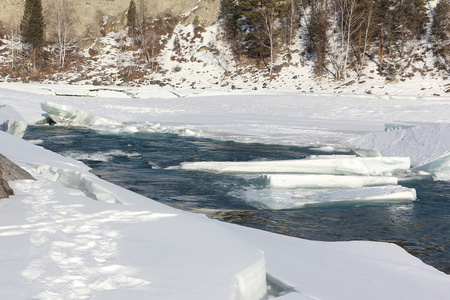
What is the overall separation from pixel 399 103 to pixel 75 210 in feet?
57.7

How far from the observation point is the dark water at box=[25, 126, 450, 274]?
14.0ft

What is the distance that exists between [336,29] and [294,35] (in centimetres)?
395

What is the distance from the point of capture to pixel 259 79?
3516 centimetres

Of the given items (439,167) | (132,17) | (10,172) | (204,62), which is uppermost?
(132,17)

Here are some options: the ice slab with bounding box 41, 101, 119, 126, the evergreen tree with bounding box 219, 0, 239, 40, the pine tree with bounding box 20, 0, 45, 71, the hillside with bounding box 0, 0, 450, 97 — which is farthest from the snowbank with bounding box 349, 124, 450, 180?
the pine tree with bounding box 20, 0, 45, 71

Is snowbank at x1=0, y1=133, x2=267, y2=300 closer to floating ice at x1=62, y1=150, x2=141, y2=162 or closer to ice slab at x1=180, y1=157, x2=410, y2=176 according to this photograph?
ice slab at x1=180, y1=157, x2=410, y2=176

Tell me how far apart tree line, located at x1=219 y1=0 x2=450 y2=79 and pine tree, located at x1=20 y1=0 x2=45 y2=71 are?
18544 millimetres

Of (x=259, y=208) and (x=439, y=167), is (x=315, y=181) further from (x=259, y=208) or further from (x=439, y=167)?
(x=439, y=167)

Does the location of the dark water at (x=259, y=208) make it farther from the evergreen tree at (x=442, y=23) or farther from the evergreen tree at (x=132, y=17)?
the evergreen tree at (x=132, y=17)

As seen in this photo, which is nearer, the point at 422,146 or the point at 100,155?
the point at 422,146

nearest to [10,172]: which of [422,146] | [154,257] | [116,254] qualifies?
[116,254]

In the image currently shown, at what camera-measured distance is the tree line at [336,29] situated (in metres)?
32.2

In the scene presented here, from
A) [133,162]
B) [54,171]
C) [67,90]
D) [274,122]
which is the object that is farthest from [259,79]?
[54,171]

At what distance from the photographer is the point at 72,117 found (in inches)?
559
